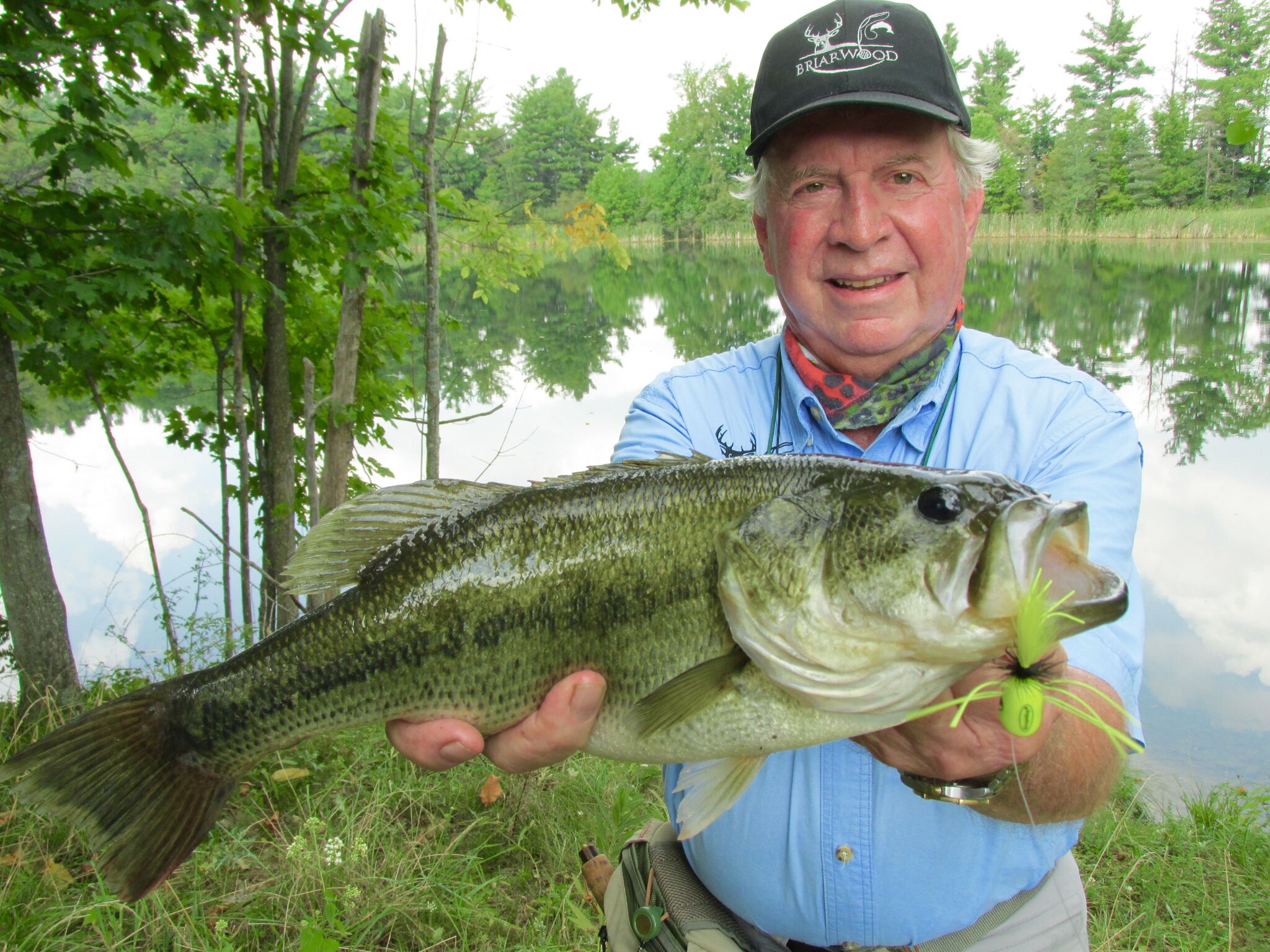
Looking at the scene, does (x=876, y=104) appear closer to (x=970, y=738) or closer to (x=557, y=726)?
(x=970, y=738)

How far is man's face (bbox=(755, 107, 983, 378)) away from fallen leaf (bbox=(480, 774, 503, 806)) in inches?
112

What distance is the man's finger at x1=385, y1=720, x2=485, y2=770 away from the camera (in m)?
1.68

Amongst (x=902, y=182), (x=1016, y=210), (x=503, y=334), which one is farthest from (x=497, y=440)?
(x=1016, y=210)

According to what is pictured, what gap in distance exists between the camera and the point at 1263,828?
4105 millimetres

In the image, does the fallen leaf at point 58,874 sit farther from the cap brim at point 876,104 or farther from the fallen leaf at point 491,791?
the cap brim at point 876,104

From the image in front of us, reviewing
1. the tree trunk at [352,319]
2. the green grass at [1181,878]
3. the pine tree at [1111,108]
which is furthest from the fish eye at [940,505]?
the pine tree at [1111,108]

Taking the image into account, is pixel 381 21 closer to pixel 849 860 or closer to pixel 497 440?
pixel 849 860

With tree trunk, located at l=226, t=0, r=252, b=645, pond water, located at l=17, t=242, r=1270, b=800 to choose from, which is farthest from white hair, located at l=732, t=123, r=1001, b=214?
pond water, located at l=17, t=242, r=1270, b=800

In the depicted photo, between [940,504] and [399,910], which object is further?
[399,910]

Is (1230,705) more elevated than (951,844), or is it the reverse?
(951,844)

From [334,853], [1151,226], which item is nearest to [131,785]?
[334,853]

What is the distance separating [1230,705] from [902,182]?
20.0ft

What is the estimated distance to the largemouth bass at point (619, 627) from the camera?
135cm

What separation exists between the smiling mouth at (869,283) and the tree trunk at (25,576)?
158 inches
